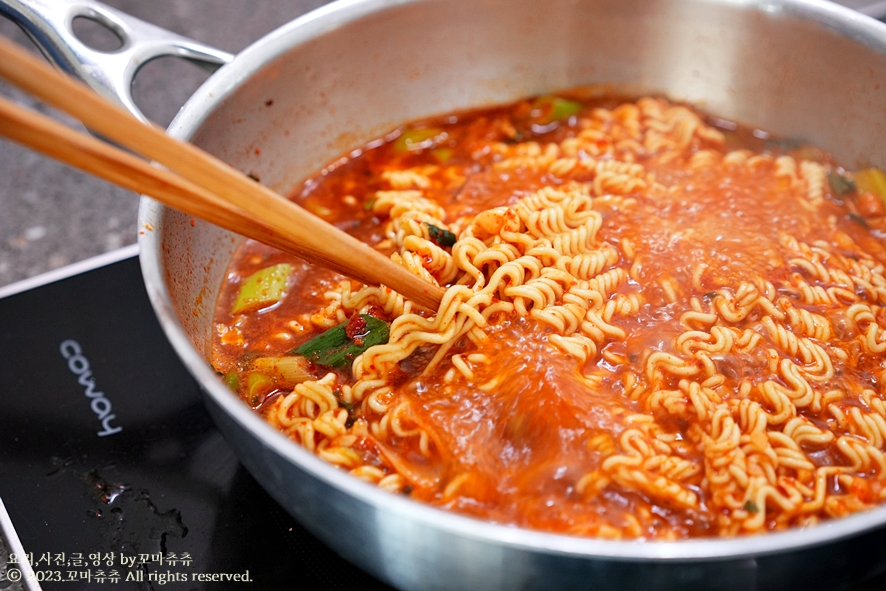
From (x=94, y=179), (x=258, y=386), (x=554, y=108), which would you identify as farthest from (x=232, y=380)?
(x=94, y=179)

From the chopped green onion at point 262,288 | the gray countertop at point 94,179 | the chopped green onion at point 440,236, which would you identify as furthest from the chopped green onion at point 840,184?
the gray countertop at point 94,179

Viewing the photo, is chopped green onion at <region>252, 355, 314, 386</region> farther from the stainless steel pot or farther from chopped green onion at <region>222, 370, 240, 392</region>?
the stainless steel pot

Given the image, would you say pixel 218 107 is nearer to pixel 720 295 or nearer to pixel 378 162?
pixel 378 162

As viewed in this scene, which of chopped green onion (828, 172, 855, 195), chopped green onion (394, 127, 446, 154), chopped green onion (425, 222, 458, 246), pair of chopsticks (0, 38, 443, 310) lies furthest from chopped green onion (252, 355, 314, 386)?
chopped green onion (828, 172, 855, 195)

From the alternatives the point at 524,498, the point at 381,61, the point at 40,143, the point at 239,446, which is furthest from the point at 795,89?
the point at 40,143

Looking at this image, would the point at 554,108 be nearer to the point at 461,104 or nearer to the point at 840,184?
the point at 461,104

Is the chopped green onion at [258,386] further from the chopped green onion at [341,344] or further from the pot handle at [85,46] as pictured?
the pot handle at [85,46]
